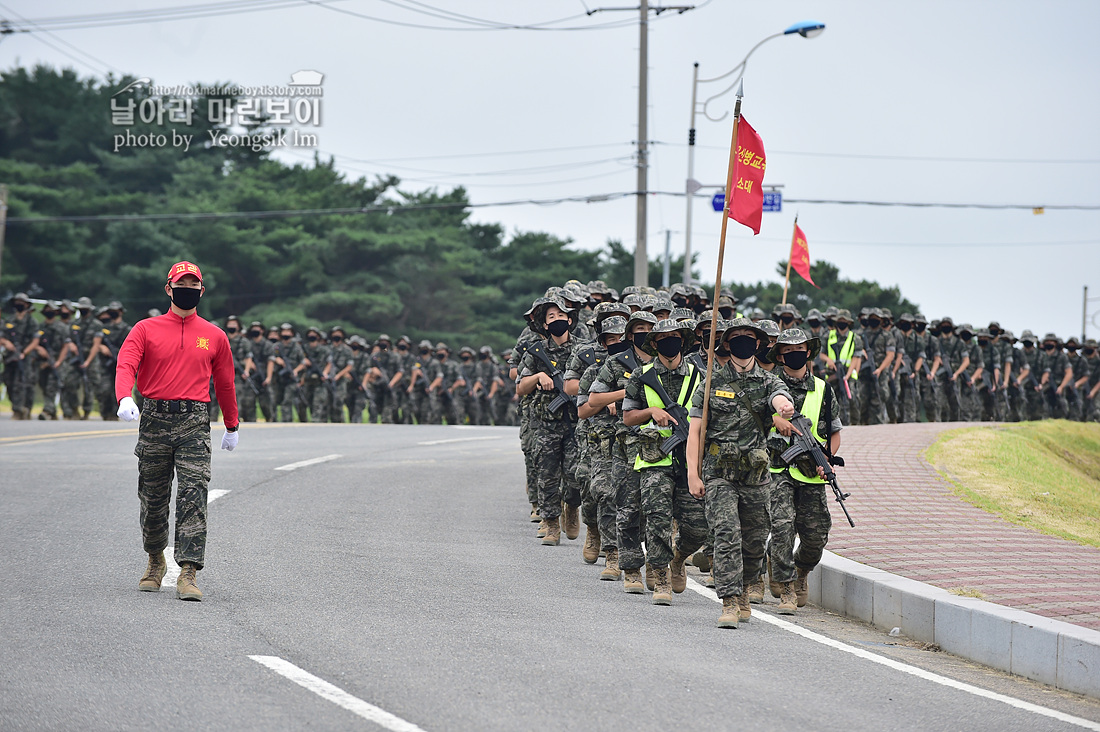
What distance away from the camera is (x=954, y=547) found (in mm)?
10336

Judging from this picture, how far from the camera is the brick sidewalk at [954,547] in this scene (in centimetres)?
840

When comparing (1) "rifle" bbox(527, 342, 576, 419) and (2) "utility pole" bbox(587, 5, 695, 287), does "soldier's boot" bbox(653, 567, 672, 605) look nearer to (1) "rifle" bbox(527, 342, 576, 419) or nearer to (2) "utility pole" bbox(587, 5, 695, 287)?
(1) "rifle" bbox(527, 342, 576, 419)

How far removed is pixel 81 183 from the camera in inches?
1957

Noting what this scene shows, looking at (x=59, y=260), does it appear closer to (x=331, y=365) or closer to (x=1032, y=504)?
(x=331, y=365)

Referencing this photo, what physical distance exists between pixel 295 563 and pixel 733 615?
3344mm

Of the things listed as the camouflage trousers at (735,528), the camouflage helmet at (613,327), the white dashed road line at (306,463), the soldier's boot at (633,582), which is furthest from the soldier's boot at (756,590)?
the white dashed road line at (306,463)

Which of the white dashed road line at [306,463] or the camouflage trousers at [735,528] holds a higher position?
the camouflage trousers at [735,528]

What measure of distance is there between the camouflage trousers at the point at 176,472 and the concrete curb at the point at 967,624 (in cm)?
451

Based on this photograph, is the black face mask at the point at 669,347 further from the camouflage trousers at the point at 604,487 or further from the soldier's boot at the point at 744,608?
the soldier's boot at the point at 744,608

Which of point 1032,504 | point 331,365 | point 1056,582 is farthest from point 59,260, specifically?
point 1056,582

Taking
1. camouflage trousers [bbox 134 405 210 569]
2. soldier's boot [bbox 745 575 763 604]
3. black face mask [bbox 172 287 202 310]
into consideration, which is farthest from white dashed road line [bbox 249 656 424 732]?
soldier's boot [bbox 745 575 763 604]

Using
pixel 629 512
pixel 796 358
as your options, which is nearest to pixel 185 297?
pixel 629 512

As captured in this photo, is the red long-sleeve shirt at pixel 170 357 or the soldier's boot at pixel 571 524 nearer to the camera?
the red long-sleeve shirt at pixel 170 357

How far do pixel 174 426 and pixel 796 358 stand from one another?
14.2ft
